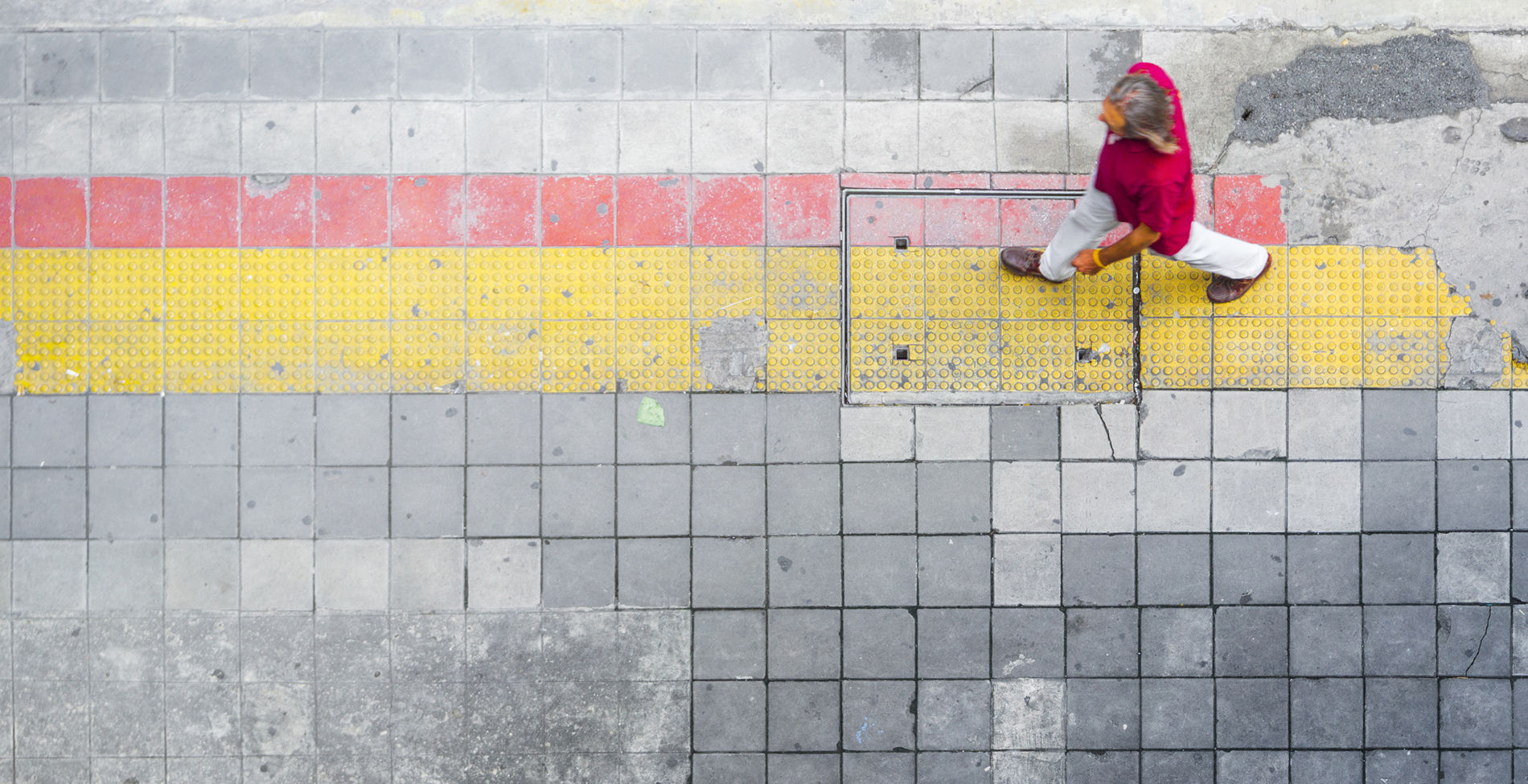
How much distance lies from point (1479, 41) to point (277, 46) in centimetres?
613

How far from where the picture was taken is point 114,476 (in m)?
4.20

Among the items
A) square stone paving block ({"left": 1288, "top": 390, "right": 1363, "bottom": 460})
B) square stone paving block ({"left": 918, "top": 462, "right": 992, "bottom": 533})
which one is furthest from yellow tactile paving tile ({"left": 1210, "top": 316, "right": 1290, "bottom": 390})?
square stone paving block ({"left": 918, "top": 462, "right": 992, "bottom": 533})

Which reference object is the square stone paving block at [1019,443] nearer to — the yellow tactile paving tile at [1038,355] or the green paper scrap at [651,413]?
the yellow tactile paving tile at [1038,355]

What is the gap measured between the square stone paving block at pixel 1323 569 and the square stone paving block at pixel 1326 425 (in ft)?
1.38

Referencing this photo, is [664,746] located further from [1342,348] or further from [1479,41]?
[1479,41]

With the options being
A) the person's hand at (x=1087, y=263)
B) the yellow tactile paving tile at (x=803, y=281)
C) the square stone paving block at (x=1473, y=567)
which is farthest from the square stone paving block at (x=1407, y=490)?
the yellow tactile paving tile at (x=803, y=281)

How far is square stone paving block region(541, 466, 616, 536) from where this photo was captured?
4.21 meters

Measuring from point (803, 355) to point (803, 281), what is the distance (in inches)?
14.7

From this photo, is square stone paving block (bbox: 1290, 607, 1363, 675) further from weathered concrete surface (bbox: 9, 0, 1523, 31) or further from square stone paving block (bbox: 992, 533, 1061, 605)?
weathered concrete surface (bbox: 9, 0, 1523, 31)

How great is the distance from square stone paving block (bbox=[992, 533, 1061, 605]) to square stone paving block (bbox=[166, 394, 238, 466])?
383 centimetres

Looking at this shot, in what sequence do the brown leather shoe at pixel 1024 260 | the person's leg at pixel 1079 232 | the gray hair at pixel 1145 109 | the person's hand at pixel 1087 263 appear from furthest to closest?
the brown leather shoe at pixel 1024 260
the person's hand at pixel 1087 263
the person's leg at pixel 1079 232
the gray hair at pixel 1145 109

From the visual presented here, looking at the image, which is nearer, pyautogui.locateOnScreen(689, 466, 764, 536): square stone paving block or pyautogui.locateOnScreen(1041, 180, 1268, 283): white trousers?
pyautogui.locateOnScreen(1041, 180, 1268, 283): white trousers

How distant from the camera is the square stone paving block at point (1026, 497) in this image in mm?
4238

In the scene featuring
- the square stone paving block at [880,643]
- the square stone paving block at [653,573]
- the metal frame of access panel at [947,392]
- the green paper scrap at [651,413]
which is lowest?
the square stone paving block at [880,643]
